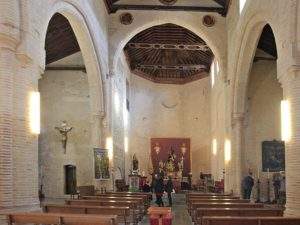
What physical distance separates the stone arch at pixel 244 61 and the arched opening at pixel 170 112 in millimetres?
11723

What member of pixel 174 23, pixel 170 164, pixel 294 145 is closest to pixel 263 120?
pixel 174 23

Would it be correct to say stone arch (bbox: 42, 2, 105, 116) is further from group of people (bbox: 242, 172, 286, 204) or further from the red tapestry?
the red tapestry

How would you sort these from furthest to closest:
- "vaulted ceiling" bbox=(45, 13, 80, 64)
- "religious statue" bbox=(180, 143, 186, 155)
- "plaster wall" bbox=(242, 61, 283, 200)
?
"religious statue" bbox=(180, 143, 186, 155)
"plaster wall" bbox=(242, 61, 283, 200)
"vaulted ceiling" bbox=(45, 13, 80, 64)

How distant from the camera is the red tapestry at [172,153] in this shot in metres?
33.9

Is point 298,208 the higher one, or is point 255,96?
point 255,96

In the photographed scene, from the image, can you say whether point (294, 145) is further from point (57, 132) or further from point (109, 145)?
point (57, 132)

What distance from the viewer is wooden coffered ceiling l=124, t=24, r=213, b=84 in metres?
26.7

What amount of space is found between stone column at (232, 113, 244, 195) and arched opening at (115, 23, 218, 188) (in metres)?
11.5

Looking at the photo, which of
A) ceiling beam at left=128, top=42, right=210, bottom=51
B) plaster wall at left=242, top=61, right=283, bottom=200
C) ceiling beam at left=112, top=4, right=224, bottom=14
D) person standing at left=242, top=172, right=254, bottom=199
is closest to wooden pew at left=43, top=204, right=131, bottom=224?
person standing at left=242, top=172, right=254, bottom=199

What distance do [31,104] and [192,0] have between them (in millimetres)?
14179

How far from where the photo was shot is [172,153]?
3406 centimetres

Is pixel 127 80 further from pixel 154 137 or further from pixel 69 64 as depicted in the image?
pixel 69 64

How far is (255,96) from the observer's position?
21625 mm

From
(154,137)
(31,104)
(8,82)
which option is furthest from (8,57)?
(154,137)
